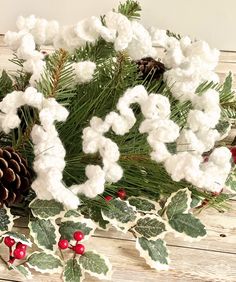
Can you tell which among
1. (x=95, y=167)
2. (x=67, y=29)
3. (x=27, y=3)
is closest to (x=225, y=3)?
(x=27, y=3)

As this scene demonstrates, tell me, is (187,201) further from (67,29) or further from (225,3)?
(225,3)

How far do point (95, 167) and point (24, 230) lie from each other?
139 millimetres

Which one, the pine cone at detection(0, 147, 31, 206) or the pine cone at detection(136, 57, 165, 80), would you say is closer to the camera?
the pine cone at detection(0, 147, 31, 206)

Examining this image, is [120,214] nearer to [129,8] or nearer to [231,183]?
[231,183]

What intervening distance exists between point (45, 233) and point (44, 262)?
38 mm

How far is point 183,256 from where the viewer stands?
→ 0.74 m

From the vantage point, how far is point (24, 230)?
2.52 feet

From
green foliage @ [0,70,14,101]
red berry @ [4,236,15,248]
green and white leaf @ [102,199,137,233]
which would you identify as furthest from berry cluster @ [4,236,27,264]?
green foliage @ [0,70,14,101]

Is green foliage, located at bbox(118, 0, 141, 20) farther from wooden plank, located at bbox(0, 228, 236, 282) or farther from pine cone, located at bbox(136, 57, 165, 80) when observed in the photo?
wooden plank, located at bbox(0, 228, 236, 282)

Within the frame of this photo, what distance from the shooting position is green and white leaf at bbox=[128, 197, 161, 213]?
0.78 meters

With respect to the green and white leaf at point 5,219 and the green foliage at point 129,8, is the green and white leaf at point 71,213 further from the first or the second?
the green foliage at point 129,8

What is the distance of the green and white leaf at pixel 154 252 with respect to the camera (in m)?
0.72

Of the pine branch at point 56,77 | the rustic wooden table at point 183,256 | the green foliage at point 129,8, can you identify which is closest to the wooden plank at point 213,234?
the rustic wooden table at point 183,256

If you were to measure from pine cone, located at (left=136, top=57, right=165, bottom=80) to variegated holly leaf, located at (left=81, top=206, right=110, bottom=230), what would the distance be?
0.19m
